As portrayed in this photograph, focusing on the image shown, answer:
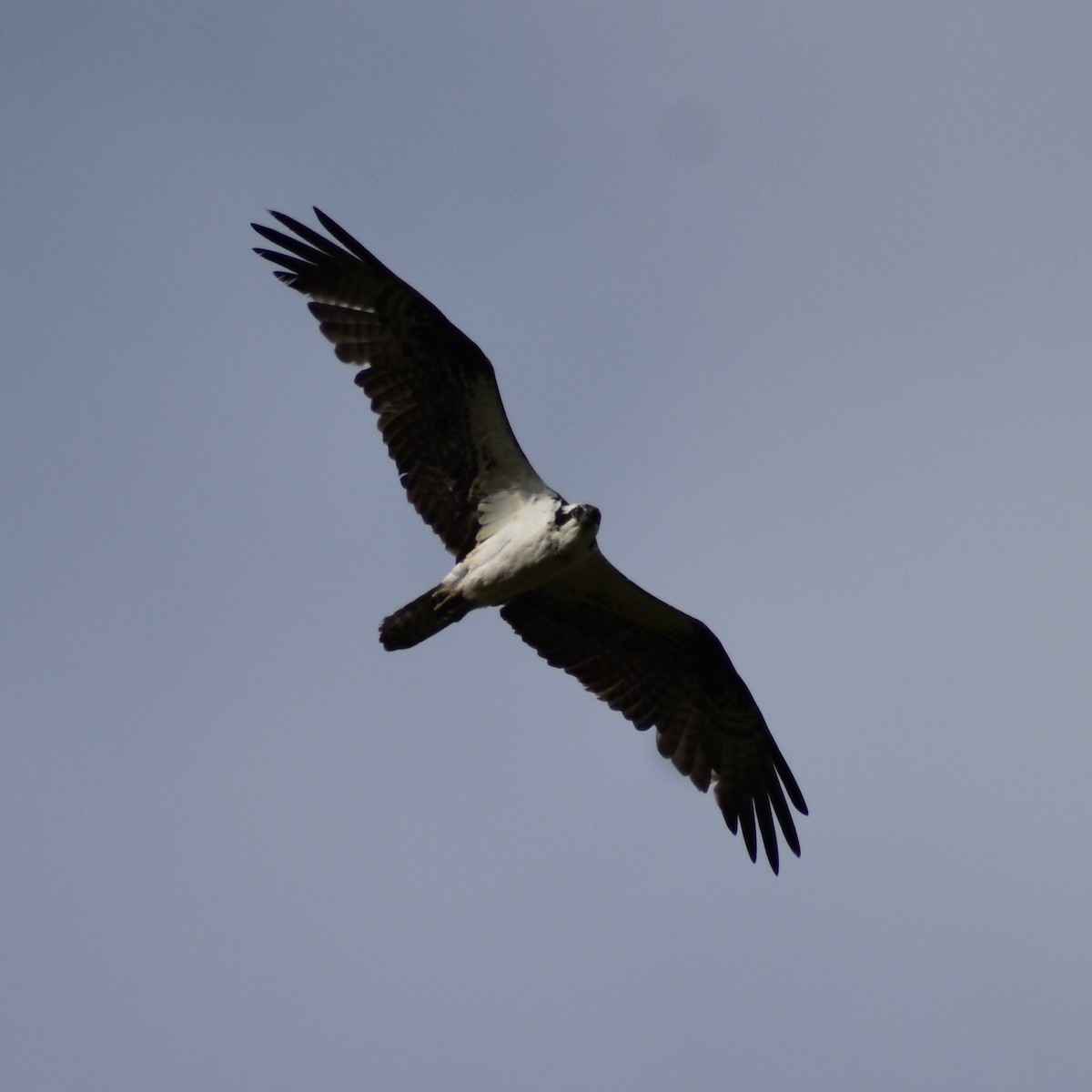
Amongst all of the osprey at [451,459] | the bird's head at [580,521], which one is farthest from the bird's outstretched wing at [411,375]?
the bird's head at [580,521]

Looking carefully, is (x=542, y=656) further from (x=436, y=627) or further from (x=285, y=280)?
(x=285, y=280)

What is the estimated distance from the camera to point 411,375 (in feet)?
43.3

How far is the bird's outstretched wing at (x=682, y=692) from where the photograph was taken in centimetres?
1422

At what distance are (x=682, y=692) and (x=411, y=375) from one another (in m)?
3.80

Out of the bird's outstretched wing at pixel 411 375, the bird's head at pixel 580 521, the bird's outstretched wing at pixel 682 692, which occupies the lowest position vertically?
the bird's outstretched wing at pixel 682 692

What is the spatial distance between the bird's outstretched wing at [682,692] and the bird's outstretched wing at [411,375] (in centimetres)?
139

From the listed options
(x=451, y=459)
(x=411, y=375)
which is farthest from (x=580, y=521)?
(x=411, y=375)

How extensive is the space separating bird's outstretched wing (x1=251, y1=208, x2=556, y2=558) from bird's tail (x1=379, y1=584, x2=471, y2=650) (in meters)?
0.50

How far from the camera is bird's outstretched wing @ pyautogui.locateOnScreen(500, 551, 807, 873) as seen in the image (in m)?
14.2

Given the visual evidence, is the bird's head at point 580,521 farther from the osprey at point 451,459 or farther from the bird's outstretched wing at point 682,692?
the bird's outstretched wing at point 682,692

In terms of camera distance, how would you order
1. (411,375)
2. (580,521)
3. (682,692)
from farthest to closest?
1. (682,692)
2. (411,375)
3. (580,521)

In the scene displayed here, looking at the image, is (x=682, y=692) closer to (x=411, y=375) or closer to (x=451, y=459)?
(x=451, y=459)

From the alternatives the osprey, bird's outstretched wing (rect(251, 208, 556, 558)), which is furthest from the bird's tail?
bird's outstretched wing (rect(251, 208, 556, 558))

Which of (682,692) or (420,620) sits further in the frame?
(682,692)
